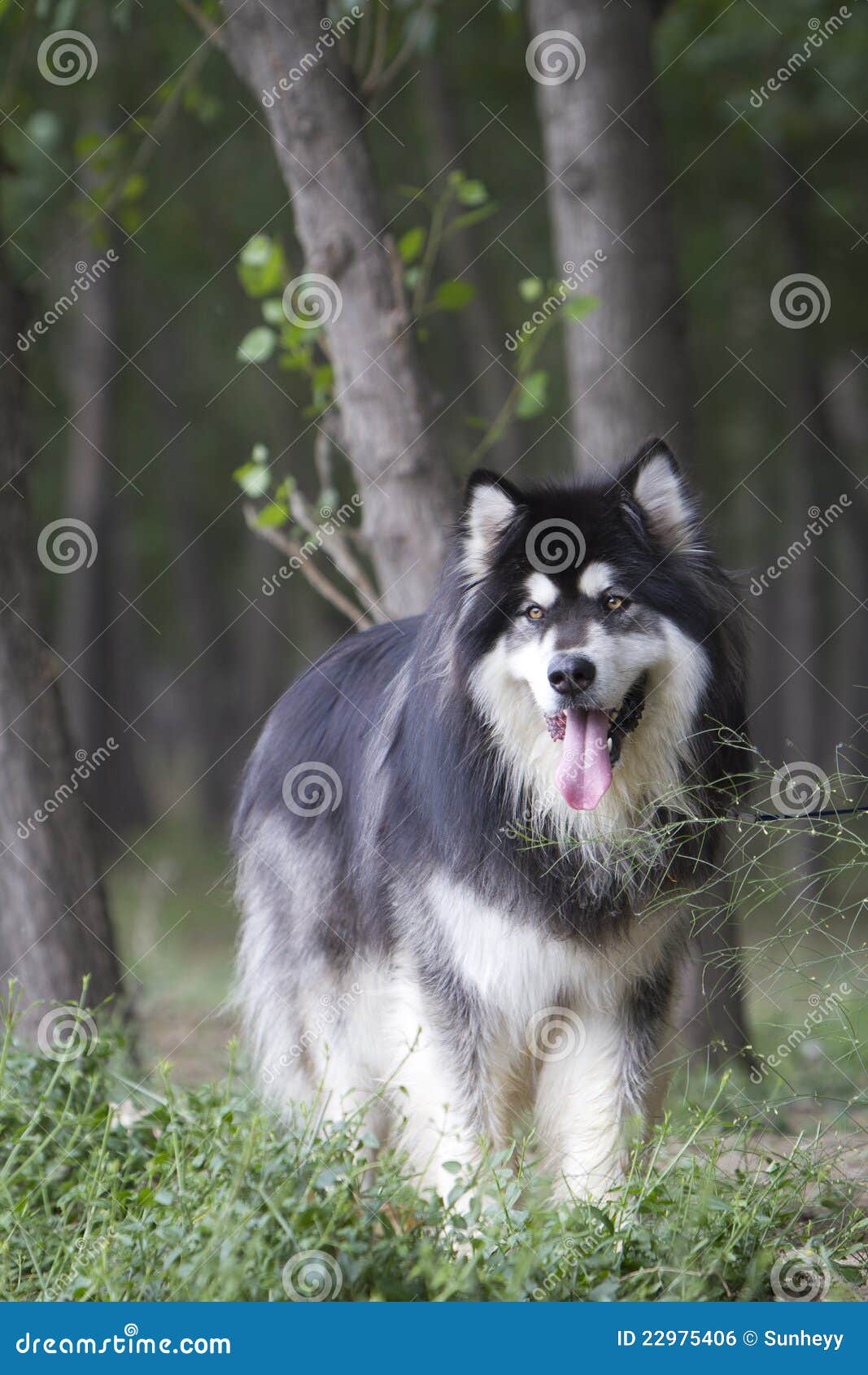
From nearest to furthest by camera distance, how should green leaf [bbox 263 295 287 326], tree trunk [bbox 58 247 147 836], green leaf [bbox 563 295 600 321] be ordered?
green leaf [bbox 563 295 600 321]
green leaf [bbox 263 295 287 326]
tree trunk [bbox 58 247 147 836]

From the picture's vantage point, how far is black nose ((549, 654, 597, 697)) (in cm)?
376

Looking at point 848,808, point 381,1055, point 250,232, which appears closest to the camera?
point 848,808

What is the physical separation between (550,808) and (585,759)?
0.26m

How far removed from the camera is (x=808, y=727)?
1530 cm

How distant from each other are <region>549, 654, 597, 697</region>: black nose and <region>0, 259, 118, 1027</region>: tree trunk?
298cm

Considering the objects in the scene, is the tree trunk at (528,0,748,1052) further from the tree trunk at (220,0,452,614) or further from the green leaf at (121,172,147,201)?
the green leaf at (121,172,147,201)

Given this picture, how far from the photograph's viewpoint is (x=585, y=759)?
391 centimetres

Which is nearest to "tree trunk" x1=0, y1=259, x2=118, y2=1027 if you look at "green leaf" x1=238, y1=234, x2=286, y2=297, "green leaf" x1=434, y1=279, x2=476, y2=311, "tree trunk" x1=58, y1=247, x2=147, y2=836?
"green leaf" x1=238, y1=234, x2=286, y2=297

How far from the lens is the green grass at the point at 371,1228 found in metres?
3.16

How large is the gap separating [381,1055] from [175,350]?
1406 centimetres

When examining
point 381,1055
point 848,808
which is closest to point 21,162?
point 381,1055

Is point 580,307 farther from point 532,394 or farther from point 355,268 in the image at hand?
point 355,268

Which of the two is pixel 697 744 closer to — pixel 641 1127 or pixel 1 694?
pixel 641 1127

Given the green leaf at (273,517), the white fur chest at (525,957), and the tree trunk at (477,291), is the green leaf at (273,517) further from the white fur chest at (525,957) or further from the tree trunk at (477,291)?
the tree trunk at (477,291)
